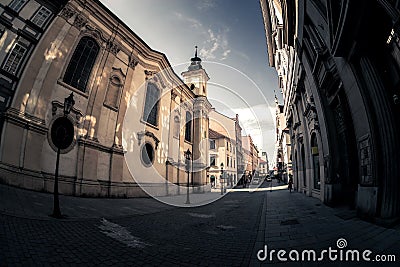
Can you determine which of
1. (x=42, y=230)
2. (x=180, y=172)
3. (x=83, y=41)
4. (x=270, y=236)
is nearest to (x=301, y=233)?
(x=270, y=236)

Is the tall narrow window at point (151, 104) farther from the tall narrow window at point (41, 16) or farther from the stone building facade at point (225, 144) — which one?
the stone building facade at point (225, 144)

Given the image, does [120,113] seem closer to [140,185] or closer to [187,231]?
[140,185]

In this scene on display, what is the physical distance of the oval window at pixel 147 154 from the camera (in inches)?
731

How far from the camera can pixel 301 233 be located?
4926 millimetres

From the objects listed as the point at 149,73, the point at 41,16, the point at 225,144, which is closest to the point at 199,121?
the point at 149,73

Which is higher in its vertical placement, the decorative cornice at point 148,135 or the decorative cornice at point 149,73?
the decorative cornice at point 149,73

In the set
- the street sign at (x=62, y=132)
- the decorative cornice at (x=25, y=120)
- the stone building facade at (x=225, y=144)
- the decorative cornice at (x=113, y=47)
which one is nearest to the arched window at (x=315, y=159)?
the street sign at (x=62, y=132)

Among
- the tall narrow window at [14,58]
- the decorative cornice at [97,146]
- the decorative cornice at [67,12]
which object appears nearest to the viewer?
the tall narrow window at [14,58]

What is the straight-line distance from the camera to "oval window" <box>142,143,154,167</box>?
18.6 m

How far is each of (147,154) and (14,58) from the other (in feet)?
38.7

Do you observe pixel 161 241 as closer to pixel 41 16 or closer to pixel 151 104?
pixel 41 16

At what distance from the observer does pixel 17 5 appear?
10.9 metres

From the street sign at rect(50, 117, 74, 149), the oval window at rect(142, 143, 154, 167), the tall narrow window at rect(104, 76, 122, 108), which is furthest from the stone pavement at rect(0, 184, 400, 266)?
the oval window at rect(142, 143, 154, 167)

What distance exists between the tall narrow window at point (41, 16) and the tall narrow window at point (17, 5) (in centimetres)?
68
